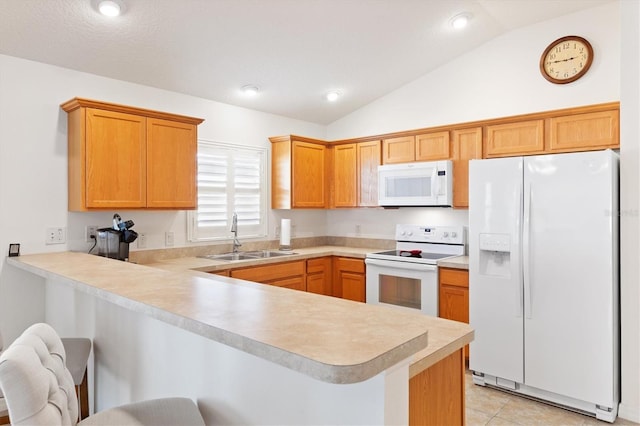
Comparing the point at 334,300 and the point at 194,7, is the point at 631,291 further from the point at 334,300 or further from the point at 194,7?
the point at 194,7

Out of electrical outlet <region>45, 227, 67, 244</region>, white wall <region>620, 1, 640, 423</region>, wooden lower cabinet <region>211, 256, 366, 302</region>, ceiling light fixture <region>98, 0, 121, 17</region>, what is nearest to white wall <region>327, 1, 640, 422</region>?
white wall <region>620, 1, 640, 423</region>

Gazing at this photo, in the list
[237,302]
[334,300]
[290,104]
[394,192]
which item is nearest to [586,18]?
[394,192]

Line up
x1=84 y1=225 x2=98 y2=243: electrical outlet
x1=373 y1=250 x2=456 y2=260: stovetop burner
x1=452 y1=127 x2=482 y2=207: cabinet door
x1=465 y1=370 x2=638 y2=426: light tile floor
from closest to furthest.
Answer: x1=465 y1=370 x2=638 y2=426: light tile floor → x1=84 y1=225 x2=98 y2=243: electrical outlet → x1=452 y1=127 x2=482 y2=207: cabinet door → x1=373 y1=250 x2=456 y2=260: stovetop burner

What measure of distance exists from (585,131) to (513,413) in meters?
2.13

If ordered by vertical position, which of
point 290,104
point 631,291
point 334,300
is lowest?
point 631,291

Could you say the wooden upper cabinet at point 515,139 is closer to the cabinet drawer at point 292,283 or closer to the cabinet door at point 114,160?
the cabinet drawer at point 292,283

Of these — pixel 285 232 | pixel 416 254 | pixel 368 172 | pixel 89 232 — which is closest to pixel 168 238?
pixel 89 232

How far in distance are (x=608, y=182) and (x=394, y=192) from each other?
75.5 inches

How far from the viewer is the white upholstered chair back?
1067 mm

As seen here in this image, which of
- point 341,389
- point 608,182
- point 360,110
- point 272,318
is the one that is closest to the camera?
point 341,389

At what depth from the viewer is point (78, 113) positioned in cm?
294

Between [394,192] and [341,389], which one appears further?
[394,192]

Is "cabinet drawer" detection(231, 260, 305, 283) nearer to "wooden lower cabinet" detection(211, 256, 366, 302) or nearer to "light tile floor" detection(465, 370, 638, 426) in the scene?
"wooden lower cabinet" detection(211, 256, 366, 302)

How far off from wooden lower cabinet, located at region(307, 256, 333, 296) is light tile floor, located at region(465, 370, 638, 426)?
5.69 ft
